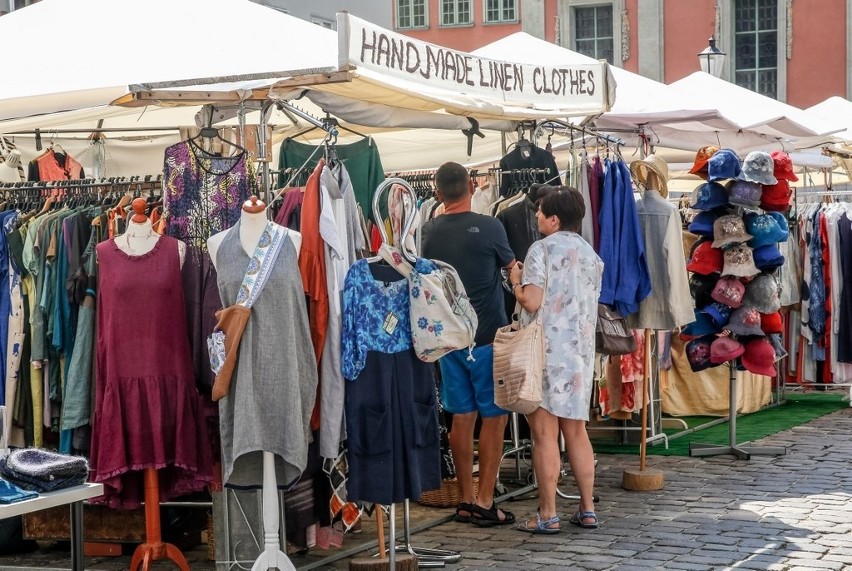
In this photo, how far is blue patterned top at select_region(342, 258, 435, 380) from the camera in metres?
5.96

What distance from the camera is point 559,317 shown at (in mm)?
7070

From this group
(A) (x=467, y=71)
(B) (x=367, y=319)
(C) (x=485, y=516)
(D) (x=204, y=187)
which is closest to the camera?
(B) (x=367, y=319)

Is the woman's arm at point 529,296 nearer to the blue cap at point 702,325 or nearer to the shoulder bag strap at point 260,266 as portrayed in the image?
the shoulder bag strap at point 260,266

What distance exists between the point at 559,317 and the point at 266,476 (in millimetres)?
2027

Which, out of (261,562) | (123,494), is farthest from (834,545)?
(123,494)

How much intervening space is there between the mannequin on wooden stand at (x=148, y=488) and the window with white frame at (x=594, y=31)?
26.5m

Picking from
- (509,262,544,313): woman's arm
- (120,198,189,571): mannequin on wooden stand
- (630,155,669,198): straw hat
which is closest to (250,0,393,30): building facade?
(630,155,669,198): straw hat

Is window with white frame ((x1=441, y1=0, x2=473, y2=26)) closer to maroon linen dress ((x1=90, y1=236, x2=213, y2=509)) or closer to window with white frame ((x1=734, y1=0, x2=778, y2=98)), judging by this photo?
window with white frame ((x1=734, y1=0, x2=778, y2=98))

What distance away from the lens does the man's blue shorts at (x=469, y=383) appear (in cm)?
724

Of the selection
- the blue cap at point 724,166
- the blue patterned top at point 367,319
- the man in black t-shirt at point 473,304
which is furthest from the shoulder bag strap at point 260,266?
the blue cap at point 724,166

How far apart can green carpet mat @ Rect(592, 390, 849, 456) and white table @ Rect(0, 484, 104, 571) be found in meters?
5.65

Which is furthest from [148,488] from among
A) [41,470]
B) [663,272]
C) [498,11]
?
[498,11]

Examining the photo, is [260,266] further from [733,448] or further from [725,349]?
[733,448]

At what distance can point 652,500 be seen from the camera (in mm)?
8102
